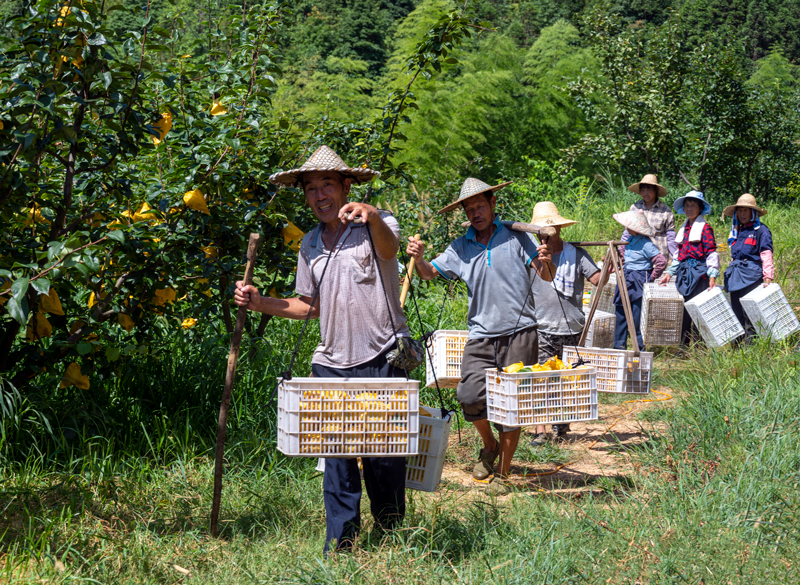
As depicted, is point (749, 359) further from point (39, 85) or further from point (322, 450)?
point (39, 85)

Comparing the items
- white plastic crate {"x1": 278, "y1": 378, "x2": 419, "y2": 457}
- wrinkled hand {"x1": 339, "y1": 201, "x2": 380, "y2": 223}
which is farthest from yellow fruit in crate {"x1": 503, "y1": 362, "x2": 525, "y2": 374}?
wrinkled hand {"x1": 339, "y1": 201, "x2": 380, "y2": 223}

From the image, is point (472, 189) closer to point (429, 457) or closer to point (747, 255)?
point (429, 457)

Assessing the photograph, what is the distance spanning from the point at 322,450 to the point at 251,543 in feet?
2.83

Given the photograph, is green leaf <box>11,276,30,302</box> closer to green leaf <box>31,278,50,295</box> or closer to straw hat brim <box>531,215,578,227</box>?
green leaf <box>31,278,50,295</box>

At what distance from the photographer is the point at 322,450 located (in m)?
2.73

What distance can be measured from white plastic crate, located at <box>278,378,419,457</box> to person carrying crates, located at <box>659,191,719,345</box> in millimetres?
5108

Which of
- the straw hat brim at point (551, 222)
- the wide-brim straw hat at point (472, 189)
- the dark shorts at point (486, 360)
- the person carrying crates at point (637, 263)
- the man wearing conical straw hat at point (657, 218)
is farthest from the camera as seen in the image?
→ the man wearing conical straw hat at point (657, 218)

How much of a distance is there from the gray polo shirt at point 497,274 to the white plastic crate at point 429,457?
0.97 m

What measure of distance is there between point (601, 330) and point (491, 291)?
2.97 m

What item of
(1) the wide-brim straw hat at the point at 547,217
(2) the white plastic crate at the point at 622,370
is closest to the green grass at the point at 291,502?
(2) the white plastic crate at the point at 622,370

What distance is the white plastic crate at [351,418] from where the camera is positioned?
8.87 feet

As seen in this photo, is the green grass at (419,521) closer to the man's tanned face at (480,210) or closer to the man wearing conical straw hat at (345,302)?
the man wearing conical straw hat at (345,302)

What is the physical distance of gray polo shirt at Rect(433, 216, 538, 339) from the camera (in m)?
4.16

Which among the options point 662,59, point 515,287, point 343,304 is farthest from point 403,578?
point 662,59
